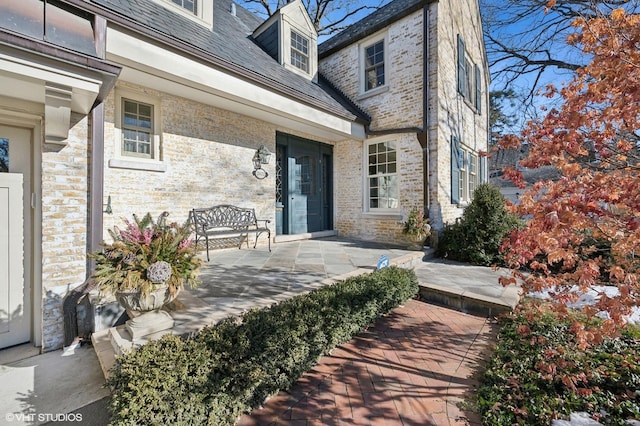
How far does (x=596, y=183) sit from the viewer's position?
72.9 inches

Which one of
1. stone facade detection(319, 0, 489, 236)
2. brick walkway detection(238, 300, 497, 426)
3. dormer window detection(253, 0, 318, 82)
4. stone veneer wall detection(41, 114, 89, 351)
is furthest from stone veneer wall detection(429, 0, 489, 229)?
stone veneer wall detection(41, 114, 89, 351)

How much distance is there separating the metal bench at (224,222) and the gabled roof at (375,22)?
5.99 m

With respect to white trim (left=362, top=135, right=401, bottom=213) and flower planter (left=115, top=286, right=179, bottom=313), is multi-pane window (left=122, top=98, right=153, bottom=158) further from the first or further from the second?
white trim (left=362, top=135, right=401, bottom=213)

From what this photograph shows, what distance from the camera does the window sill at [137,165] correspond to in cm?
473

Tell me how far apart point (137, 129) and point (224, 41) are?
107 inches

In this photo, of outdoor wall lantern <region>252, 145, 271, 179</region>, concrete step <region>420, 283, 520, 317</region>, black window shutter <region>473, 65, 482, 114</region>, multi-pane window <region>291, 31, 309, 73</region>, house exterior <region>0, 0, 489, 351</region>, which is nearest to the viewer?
house exterior <region>0, 0, 489, 351</region>

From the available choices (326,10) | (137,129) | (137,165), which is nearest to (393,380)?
(137,165)

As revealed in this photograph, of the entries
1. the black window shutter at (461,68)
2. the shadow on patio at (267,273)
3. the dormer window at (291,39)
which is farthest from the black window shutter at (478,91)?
the shadow on patio at (267,273)

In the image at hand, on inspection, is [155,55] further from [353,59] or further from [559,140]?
[353,59]

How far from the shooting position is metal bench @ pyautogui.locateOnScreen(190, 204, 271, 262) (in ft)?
18.1

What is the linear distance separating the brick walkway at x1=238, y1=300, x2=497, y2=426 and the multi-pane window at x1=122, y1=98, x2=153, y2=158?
16.4 ft

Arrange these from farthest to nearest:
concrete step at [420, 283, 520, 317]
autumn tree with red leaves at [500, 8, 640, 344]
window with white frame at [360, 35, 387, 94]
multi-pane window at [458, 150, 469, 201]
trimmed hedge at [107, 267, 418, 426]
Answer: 1. multi-pane window at [458, 150, 469, 201]
2. window with white frame at [360, 35, 387, 94]
3. concrete step at [420, 283, 520, 317]
4. autumn tree with red leaves at [500, 8, 640, 344]
5. trimmed hedge at [107, 267, 418, 426]

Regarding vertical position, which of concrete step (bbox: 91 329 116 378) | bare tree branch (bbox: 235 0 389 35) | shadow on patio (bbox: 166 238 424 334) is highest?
bare tree branch (bbox: 235 0 389 35)

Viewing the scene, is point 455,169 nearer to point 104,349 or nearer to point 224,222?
point 224,222
